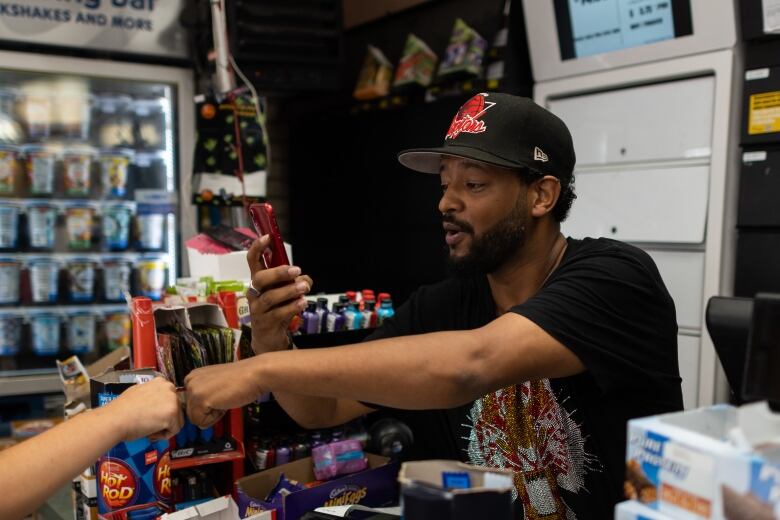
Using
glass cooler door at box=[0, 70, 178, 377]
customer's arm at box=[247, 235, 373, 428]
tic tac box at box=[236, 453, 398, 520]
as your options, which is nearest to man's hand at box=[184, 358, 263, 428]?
customer's arm at box=[247, 235, 373, 428]

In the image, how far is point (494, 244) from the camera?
1.68 m

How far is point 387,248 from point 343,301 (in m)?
1.55

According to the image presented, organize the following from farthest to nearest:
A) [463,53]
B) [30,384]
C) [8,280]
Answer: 1. [8,280]
2. [30,384]
3. [463,53]

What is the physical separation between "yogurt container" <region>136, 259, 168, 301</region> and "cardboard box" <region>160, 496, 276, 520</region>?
113 inches

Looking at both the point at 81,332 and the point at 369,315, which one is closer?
the point at 369,315

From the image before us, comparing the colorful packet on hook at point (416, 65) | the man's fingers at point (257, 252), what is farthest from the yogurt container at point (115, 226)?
the man's fingers at point (257, 252)

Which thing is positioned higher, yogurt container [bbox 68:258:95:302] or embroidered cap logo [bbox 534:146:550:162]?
embroidered cap logo [bbox 534:146:550:162]

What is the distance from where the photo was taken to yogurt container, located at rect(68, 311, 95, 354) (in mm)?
4098

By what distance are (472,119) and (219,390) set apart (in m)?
0.80

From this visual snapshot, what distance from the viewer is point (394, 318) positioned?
1.97 meters

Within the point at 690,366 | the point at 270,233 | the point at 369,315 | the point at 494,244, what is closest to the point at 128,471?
the point at 270,233

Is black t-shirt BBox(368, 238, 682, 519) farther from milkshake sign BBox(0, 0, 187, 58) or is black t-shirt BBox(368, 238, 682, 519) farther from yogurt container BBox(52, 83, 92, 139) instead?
yogurt container BBox(52, 83, 92, 139)

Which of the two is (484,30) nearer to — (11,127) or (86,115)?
(86,115)

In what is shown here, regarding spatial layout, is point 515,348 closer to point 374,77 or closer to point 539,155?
point 539,155
